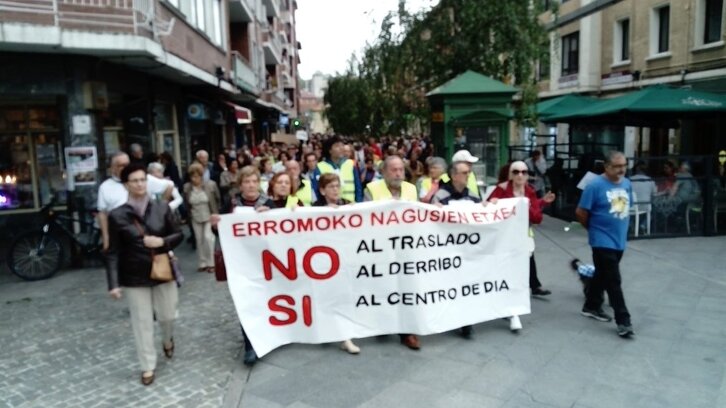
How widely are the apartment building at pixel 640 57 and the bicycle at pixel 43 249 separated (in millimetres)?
12596

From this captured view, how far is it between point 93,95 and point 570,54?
25260 mm

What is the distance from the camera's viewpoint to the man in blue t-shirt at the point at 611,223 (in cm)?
578

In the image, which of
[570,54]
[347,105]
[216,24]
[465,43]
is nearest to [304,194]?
[465,43]

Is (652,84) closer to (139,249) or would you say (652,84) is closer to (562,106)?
(562,106)

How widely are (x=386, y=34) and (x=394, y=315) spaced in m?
12.2

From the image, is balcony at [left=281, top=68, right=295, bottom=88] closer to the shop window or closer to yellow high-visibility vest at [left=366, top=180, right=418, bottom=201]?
the shop window

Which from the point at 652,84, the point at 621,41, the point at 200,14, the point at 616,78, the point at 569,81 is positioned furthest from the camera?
the point at 569,81

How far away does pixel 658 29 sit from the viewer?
73.0 feet

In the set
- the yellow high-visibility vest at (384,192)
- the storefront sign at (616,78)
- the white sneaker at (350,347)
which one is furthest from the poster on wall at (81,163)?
the storefront sign at (616,78)

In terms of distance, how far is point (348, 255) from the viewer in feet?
18.2

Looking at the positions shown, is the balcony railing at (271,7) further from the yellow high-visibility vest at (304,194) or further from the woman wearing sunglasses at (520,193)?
the woman wearing sunglasses at (520,193)

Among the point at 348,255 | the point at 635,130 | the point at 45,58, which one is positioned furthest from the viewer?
the point at 635,130

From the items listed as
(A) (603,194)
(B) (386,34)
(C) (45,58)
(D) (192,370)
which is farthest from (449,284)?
(B) (386,34)

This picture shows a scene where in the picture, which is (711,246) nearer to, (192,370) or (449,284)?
(449,284)
